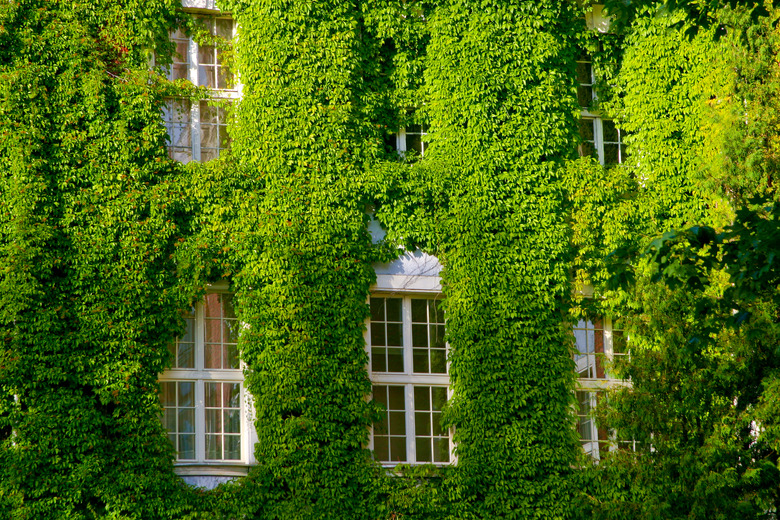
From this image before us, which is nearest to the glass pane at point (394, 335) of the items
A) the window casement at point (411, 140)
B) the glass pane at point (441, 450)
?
the glass pane at point (441, 450)

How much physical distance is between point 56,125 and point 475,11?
7.43 metres

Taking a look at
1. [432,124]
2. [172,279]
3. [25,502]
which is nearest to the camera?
[25,502]

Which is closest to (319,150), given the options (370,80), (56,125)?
(370,80)

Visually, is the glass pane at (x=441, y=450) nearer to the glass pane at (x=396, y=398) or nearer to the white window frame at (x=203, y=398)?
the glass pane at (x=396, y=398)

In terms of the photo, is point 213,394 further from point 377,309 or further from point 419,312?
point 419,312

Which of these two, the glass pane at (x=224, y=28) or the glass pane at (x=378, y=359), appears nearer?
the glass pane at (x=378, y=359)

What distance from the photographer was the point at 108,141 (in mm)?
15648

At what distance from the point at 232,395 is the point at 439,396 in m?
3.47

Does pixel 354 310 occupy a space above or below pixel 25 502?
above

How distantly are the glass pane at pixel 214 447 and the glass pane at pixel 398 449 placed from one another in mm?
2801

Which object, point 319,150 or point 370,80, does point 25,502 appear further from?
point 370,80

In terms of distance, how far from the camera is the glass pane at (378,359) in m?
16.5

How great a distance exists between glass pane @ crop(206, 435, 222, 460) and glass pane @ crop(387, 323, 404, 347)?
10.7 ft

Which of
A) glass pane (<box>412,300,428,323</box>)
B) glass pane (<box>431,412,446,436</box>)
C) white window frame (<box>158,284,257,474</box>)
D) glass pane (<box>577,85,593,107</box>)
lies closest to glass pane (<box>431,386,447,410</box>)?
glass pane (<box>431,412,446,436</box>)
